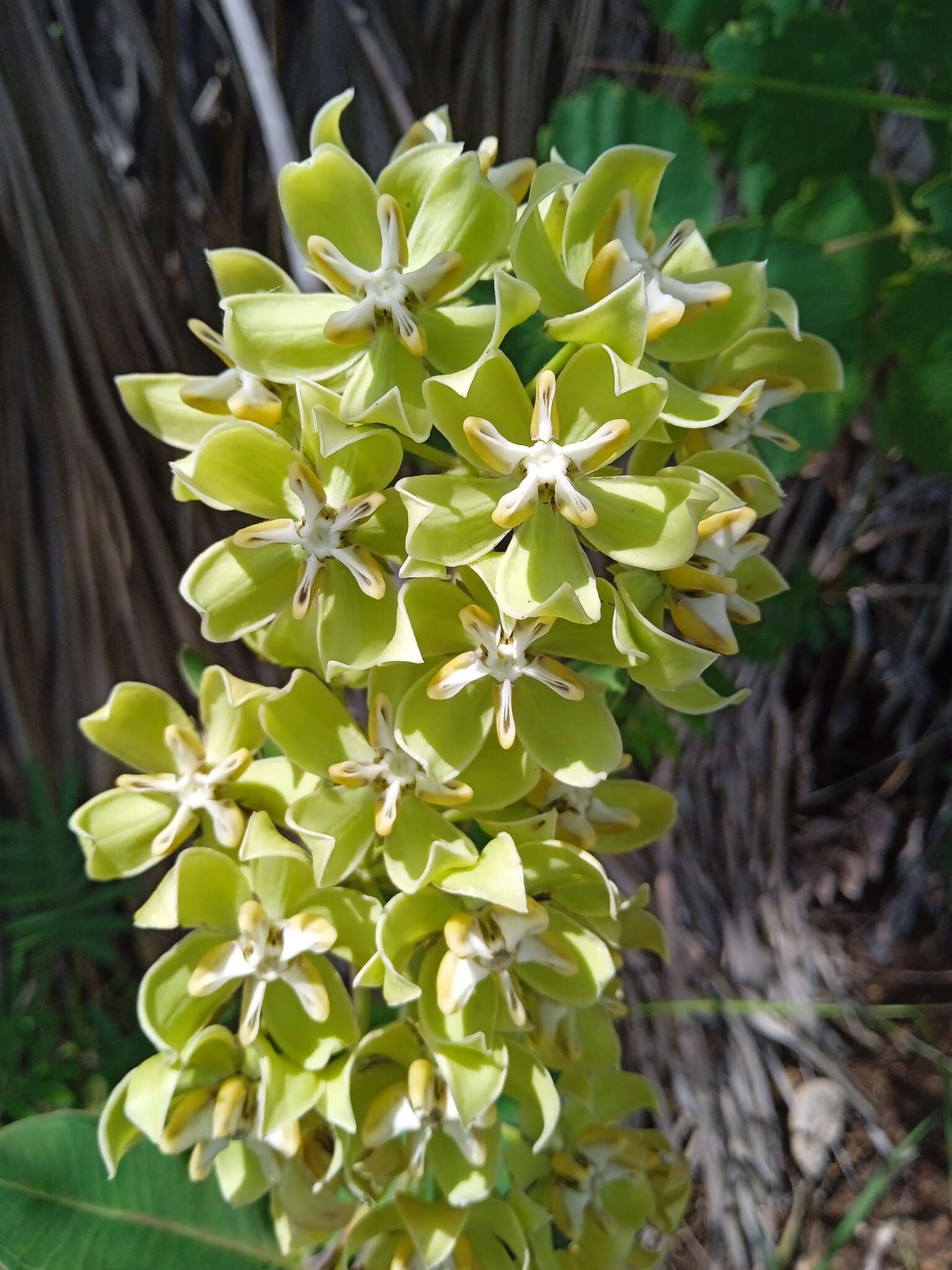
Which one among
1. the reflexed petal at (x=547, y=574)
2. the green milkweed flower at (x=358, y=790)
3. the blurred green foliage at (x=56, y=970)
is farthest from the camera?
the blurred green foliage at (x=56, y=970)

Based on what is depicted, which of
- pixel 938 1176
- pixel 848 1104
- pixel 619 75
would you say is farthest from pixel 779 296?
pixel 938 1176

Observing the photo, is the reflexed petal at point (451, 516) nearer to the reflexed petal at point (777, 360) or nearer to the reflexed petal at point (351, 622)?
the reflexed petal at point (351, 622)

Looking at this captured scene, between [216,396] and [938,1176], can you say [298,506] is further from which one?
[938,1176]

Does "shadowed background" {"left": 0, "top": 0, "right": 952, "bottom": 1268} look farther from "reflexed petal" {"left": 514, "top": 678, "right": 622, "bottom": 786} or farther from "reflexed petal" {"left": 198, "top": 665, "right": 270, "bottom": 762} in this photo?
"reflexed petal" {"left": 198, "top": 665, "right": 270, "bottom": 762}

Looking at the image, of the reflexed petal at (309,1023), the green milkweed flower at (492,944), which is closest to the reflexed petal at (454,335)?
the green milkweed flower at (492,944)

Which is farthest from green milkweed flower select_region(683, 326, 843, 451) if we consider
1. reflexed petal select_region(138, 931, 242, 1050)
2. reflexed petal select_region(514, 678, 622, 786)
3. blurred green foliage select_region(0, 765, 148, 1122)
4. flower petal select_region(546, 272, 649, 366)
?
blurred green foliage select_region(0, 765, 148, 1122)

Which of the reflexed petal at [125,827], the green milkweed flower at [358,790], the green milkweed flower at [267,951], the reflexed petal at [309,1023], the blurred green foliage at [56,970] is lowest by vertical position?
the blurred green foliage at [56,970]

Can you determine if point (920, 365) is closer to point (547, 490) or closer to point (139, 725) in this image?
point (547, 490)
